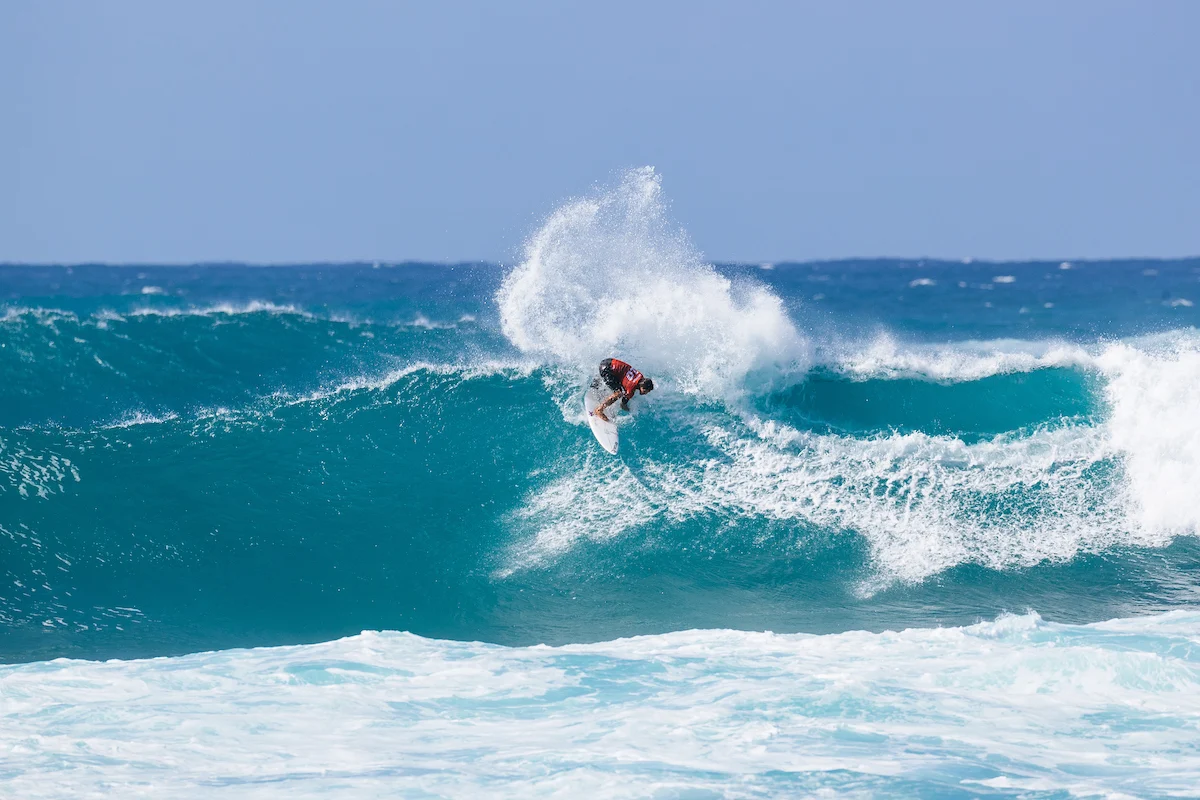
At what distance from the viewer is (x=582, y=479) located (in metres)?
12.6

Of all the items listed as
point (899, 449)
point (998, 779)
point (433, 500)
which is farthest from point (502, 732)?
point (899, 449)

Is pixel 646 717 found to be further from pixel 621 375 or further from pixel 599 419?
pixel 599 419

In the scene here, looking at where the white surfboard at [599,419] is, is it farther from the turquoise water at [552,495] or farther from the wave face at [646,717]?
the wave face at [646,717]

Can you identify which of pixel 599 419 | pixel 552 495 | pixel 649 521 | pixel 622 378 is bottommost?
pixel 649 521

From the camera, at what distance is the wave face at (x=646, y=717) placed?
6809mm

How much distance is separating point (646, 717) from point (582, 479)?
16.5 feet

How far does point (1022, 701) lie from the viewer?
7957 mm

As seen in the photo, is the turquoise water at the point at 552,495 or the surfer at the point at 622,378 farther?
the surfer at the point at 622,378

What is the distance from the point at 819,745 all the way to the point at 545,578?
176 inches

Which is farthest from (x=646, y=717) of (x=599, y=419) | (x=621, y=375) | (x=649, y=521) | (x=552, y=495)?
(x=599, y=419)

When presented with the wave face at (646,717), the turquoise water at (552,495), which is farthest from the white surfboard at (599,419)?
the wave face at (646,717)

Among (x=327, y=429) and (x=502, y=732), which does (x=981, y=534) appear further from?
(x=327, y=429)

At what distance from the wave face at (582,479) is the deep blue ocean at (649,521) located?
44 millimetres

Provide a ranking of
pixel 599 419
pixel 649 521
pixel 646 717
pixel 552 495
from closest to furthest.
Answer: pixel 646 717, pixel 649 521, pixel 552 495, pixel 599 419
